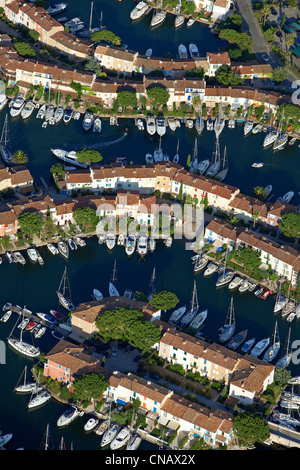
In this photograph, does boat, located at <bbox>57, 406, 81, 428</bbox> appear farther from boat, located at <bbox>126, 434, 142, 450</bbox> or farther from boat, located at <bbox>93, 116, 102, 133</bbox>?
boat, located at <bbox>93, 116, 102, 133</bbox>

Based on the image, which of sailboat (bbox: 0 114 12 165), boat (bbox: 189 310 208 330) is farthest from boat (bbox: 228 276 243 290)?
sailboat (bbox: 0 114 12 165)

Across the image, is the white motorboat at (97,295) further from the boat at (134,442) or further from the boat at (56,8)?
the boat at (56,8)

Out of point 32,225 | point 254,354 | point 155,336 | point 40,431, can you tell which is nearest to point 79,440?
point 40,431

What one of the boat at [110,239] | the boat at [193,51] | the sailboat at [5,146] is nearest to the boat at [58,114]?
the sailboat at [5,146]

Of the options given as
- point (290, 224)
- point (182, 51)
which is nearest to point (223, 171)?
point (290, 224)

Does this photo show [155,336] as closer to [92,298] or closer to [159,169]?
[92,298]

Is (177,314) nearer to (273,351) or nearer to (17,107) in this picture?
(273,351)

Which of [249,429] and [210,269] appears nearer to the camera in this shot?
[249,429]
